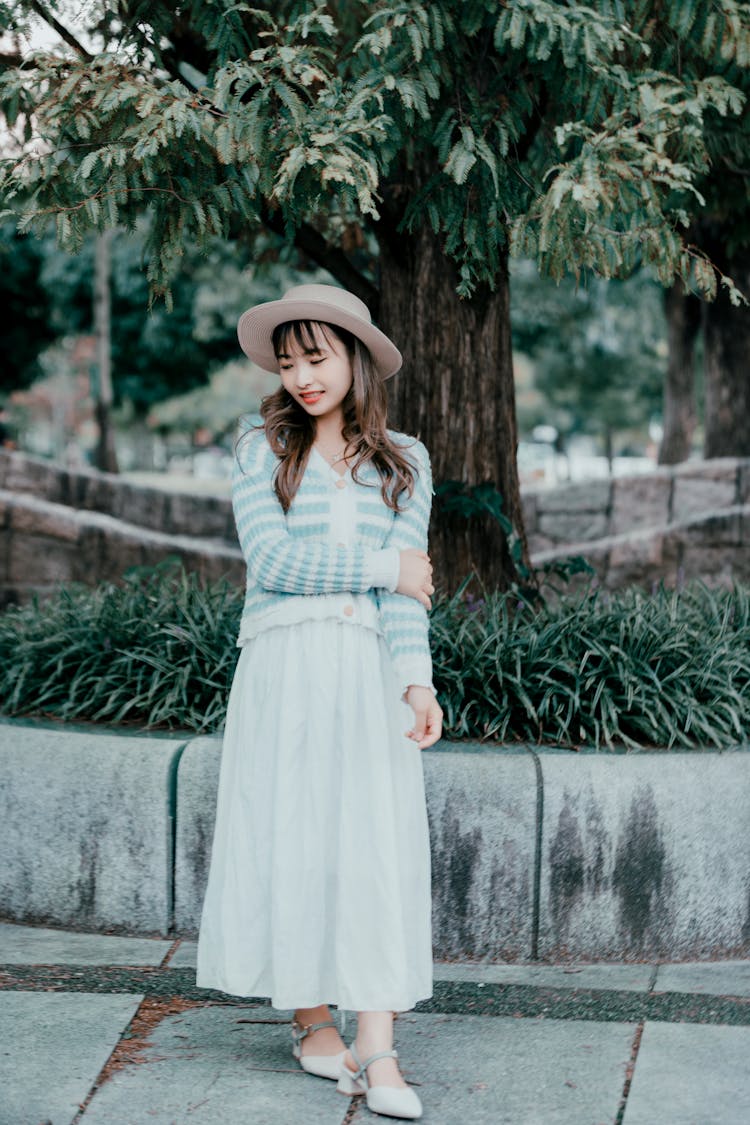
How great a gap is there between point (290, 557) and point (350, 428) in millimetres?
409

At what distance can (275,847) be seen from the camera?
9.73 ft

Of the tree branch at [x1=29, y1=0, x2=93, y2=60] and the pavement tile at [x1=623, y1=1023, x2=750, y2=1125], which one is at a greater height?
the tree branch at [x1=29, y1=0, x2=93, y2=60]


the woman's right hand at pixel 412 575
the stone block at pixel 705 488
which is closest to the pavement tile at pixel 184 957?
the woman's right hand at pixel 412 575

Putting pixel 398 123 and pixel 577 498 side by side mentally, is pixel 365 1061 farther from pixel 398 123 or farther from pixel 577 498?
pixel 577 498

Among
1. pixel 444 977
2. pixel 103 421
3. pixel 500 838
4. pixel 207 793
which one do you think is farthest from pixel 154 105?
pixel 103 421

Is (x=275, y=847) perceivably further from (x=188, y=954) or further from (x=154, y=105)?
(x=154, y=105)

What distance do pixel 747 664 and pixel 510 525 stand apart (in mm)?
1250

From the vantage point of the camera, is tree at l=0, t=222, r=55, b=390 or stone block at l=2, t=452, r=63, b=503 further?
tree at l=0, t=222, r=55, b=390

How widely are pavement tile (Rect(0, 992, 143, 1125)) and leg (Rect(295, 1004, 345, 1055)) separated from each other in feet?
1.55

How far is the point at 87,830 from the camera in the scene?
4.14 metres

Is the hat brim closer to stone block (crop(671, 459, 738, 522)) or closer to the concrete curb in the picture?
the concrete curb

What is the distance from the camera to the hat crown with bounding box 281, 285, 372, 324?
298cm

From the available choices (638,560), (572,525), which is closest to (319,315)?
(638,560)

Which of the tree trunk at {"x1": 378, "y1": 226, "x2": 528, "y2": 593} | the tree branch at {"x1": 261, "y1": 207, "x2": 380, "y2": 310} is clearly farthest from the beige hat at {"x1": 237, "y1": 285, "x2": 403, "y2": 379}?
the tree trunk at {"x1": 378, "y1": 226, "x2": 528, "y2": 593}
